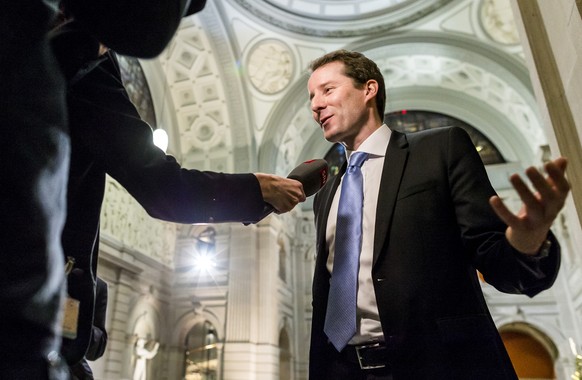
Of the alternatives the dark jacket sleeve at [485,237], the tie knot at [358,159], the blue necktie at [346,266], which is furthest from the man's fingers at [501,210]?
the tie knot at [358,159]

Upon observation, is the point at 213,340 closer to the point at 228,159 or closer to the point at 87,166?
the point at 228,159

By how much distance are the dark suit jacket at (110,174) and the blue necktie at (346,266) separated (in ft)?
1.78

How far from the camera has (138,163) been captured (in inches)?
43.1

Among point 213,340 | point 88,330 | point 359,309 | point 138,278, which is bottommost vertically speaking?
point 88,330

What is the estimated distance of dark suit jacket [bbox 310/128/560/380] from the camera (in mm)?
1282

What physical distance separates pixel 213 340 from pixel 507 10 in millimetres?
12797

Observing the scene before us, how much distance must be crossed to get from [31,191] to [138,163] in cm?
30

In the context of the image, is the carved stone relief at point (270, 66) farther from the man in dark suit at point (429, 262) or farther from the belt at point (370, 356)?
the belt at point (370, 356)

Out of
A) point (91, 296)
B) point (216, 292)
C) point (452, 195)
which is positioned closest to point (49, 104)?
point (91, 296)

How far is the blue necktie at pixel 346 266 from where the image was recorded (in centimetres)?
149

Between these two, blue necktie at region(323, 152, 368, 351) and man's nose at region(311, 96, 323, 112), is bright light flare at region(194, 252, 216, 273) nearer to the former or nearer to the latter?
man's nose at region(311, 96, 323, 112)

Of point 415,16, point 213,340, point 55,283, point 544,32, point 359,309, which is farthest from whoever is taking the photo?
point 213,340

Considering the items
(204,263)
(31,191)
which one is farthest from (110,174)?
(204,263)

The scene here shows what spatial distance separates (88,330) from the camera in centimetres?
101
